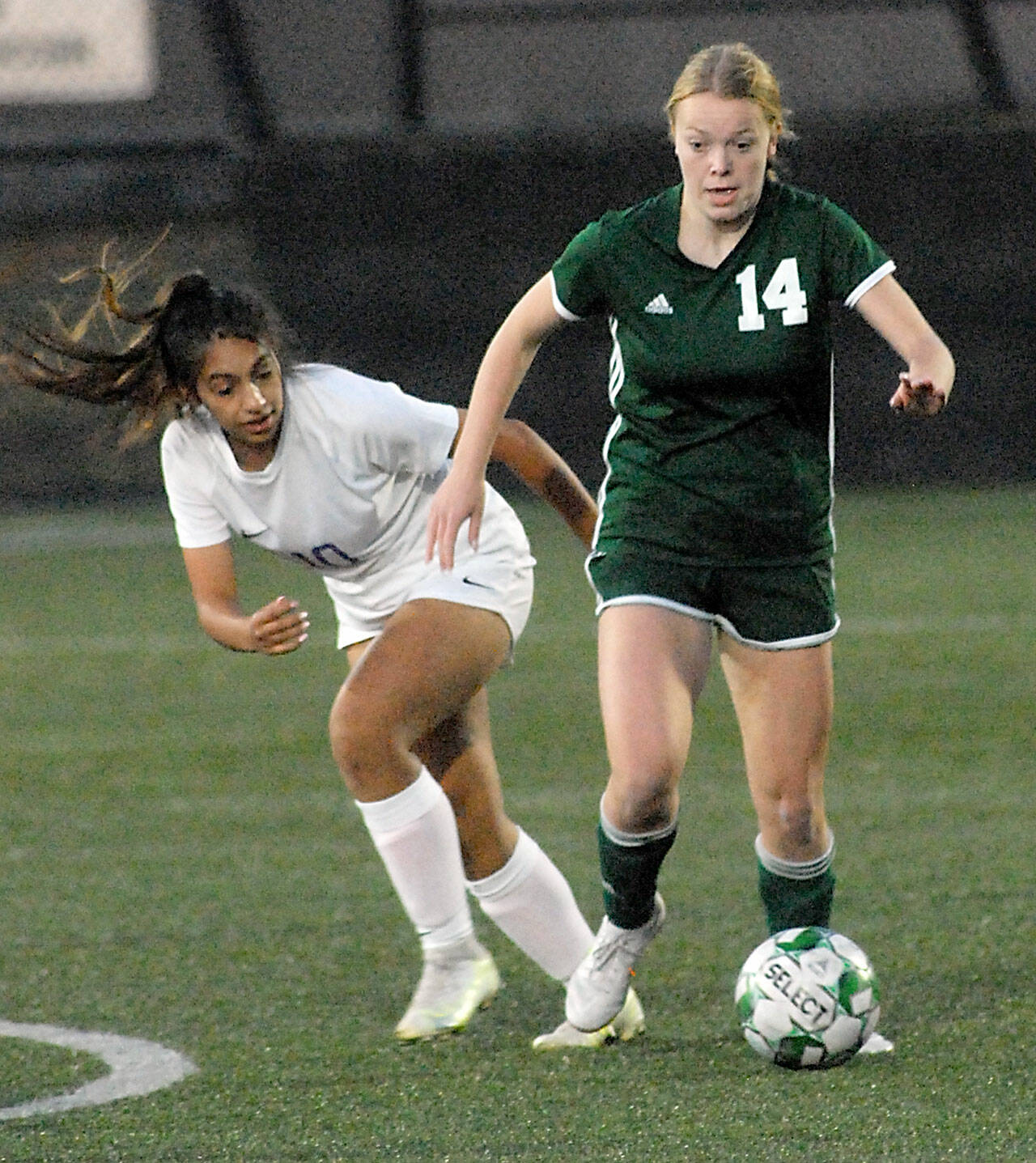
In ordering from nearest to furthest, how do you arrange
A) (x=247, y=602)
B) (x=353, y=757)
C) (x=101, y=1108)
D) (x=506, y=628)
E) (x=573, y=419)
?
(x=101, y=1108) < (x=353, y=757) < (x=506, y=628) < (x=247, y=602) < (x=573, y=419)

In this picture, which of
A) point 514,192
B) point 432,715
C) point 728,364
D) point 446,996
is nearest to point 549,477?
point 432,715

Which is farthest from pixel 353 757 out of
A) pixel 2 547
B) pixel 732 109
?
pixel 2 547

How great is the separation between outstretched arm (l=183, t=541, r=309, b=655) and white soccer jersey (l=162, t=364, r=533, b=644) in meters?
0.04

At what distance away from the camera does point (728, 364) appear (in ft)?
12.2

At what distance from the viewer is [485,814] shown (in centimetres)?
434

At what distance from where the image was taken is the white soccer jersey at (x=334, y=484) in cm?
421

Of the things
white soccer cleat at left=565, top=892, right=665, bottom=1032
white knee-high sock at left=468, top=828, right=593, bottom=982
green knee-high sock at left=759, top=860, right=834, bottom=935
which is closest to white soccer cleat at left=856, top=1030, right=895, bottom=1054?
green knee-high sock at left=759, top=860, right=834, bottom=935

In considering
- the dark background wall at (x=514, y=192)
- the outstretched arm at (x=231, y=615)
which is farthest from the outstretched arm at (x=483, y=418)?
the dark background wall at (x=514, y=192)

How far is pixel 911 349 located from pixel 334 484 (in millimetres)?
1242

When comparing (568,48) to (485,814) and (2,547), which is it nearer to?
(2,547)

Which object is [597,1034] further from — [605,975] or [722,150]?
[722,150]

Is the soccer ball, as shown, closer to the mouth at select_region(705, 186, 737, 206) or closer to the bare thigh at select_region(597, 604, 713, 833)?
the bare thigh at select_region(597, 604, 713, 833)

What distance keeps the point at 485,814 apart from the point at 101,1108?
105 cm

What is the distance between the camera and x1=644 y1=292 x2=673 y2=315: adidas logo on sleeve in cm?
376
